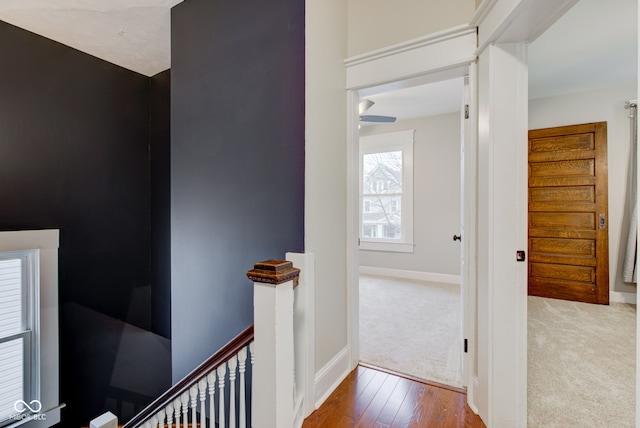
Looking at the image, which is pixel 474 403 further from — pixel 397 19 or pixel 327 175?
pixel 397 19

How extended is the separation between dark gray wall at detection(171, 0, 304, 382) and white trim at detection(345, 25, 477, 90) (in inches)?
21.1

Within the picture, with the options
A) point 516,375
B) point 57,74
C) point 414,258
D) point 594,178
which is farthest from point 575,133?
point 57,74

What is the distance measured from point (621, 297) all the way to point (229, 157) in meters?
4.54

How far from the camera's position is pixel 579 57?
2758 mm

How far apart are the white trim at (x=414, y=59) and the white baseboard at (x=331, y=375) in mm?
1902

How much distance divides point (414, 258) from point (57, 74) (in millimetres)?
4836

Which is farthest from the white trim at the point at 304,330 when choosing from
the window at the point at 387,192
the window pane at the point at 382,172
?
the window pane at the point at 382,172

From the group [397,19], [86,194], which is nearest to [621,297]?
[397,19]

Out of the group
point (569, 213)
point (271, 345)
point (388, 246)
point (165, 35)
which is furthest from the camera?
point (388, 246)

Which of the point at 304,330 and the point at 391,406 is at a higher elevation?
the point at 304,330

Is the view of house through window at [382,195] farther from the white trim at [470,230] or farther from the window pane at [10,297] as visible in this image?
the window pane at [10,297]

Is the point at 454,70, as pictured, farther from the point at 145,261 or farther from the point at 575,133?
the point at 145,261

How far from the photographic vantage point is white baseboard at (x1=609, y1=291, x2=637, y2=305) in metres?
3.31

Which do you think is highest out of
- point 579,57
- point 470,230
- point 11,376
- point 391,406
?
point 579,57
